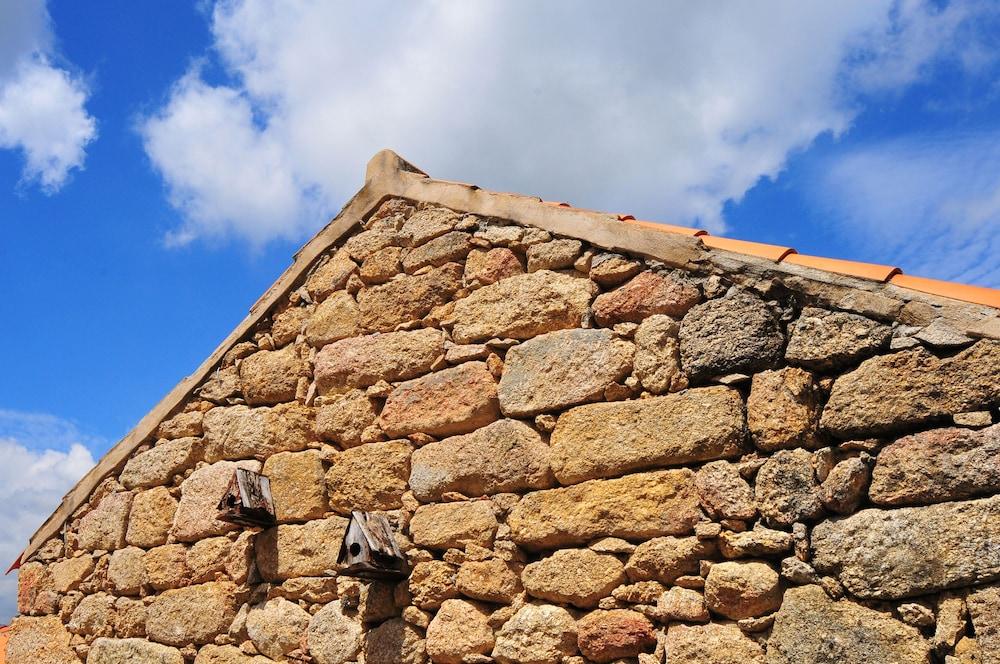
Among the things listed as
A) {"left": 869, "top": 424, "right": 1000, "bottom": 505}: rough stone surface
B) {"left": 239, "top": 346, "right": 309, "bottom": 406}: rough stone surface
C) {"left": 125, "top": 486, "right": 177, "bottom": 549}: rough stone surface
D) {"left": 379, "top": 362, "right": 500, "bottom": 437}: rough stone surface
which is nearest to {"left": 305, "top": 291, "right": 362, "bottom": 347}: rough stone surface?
{"left": 239, "top": 346, "right": 309, "bottom": 406}: rough stone surface

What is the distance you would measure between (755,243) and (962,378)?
99cm

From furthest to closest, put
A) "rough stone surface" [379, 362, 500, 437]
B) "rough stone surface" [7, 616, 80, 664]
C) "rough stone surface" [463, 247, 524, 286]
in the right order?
"rough stone surface" [7, 616, 80, 664] → "rough stone surface" [463, 247, 524, 286] → "rough stone surface" [379, 362, 500, 437]

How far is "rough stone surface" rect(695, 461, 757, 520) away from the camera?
3227 mm

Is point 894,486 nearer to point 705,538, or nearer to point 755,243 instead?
point 705,538

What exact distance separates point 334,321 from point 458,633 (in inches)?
74.1

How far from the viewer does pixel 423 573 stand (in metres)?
4.02

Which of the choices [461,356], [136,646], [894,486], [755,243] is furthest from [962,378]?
[136,646]

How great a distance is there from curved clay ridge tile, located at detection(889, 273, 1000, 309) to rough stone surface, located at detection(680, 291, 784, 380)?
18.8 inches

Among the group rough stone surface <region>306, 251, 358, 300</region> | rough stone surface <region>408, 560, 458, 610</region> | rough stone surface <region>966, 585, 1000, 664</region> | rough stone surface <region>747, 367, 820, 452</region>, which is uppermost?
rough stone surface <region>306, 251, 358, 300</region>

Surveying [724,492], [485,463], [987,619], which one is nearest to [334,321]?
[485,463]

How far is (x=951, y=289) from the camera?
3.04m

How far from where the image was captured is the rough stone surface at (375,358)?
174 inches

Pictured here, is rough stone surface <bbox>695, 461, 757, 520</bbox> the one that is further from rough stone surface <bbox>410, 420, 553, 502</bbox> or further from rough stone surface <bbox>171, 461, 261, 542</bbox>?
rough stone surface <bbox>171, 461, 261, 542</bbox>

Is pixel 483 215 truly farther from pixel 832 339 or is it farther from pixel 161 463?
pixel 161 463
